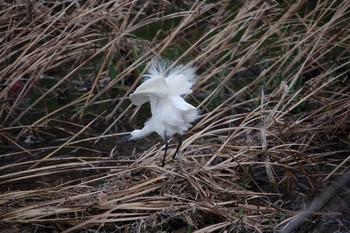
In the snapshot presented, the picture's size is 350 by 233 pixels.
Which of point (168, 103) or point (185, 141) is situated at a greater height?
point (168, 103)

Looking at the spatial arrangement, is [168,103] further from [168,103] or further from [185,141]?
[185,141]

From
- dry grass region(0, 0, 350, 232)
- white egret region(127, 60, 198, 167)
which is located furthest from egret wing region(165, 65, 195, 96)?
dry grass region(0, 0, 350, 232)

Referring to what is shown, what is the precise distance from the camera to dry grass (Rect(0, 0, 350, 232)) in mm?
3383

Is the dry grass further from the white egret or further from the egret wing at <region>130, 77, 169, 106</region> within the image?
the egret wing at <region>130, 77, 169, 106</region>

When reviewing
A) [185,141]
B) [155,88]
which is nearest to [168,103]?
[155,88]

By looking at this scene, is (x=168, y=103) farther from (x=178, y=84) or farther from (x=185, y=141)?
(x=185, y=141)

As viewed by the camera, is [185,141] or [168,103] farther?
[185,141]

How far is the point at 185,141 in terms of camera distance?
417 cm

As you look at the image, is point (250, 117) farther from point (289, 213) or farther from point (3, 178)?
point (3, 178)

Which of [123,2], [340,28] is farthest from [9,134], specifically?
[340,28]

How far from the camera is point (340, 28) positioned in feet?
17.4

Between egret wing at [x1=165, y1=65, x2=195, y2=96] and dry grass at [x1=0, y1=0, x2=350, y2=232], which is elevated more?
egret wing at [x1=165, y1=65, x2=195, y2=96]

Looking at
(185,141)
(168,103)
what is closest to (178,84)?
(168,103)

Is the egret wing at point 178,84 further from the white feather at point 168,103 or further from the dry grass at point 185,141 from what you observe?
the dry grass at point 185,141
